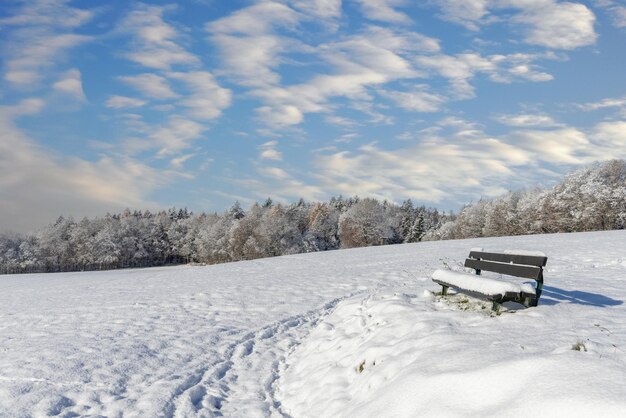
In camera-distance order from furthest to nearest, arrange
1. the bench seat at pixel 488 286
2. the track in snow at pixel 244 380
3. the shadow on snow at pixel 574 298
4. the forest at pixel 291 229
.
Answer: the forest at pixel 291 229 < the shadow on snow at pixel 574 298 < the bench seat at pixel 488 286 < the track in snow at pixel 244 380

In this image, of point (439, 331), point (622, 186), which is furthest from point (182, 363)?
point (622, 186)

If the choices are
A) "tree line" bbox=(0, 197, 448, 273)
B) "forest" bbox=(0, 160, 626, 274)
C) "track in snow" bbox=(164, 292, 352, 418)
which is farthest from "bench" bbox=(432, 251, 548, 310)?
"tree line" bbox=(0, 197, 448, 273)

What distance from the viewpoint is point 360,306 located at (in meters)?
11.9

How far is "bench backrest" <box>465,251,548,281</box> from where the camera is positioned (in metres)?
9.51

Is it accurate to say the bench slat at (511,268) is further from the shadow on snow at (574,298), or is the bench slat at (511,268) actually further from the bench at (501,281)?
the shadow on snow at (574,298)

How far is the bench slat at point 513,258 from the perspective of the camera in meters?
9.60

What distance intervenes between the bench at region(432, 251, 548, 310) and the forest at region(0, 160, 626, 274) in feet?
184

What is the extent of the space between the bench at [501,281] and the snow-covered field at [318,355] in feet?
1.06

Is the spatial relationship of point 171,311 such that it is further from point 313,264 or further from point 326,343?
point 313,264

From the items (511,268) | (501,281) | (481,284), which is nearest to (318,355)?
(481,284)

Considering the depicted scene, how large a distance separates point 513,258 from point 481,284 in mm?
1756

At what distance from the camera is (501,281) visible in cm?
897

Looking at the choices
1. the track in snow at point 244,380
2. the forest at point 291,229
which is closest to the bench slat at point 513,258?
the track in snow at point 244,380

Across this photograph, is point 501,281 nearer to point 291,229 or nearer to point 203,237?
point 291,229
